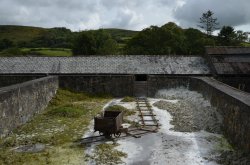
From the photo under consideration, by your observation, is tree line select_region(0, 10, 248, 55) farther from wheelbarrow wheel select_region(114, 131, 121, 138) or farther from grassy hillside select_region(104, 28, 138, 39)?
grassy hillside select_region(104, 28, 138, 39)

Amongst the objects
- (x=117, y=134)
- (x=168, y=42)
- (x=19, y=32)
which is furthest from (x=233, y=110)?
(x=19, y=32)

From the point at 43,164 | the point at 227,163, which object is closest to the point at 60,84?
the point at 43,164

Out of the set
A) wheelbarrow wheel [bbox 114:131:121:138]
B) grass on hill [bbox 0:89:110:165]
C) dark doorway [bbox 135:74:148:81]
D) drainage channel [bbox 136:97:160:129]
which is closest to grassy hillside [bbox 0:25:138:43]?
dark doorway [bbox 135:74:148:81]

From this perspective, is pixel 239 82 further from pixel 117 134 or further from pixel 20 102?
pixel 20 102

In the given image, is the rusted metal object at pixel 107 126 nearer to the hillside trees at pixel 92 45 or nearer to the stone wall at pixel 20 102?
the stone wall at pixel 20 102

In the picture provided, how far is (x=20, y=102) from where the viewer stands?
53.1 feet

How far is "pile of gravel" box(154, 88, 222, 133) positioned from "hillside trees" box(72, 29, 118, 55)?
115 feet

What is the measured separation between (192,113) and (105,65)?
1295 cm

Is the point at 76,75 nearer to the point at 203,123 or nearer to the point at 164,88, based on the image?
the point at 164,88

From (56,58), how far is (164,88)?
10.6 m

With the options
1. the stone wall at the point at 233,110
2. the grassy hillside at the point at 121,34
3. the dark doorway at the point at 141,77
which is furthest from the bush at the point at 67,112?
the grassy hillside at the point at 121,34

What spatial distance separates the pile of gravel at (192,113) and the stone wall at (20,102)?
7154 mm

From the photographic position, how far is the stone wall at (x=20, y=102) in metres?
14.1

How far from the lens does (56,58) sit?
31.5m
